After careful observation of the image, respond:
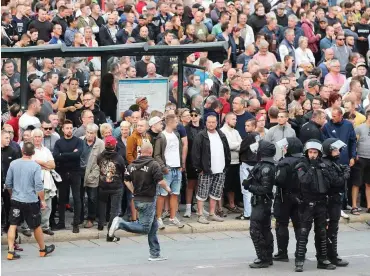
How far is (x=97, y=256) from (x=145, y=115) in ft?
13.6

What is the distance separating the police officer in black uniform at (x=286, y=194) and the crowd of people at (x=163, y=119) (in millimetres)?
62

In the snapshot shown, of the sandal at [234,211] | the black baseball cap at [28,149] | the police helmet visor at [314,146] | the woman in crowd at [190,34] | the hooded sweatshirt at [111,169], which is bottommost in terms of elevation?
the sandal at [234,211]

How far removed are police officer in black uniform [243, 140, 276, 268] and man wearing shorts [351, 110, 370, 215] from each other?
4934 mm

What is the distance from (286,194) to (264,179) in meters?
0.48

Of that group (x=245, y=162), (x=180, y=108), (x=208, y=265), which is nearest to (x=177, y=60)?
(x=180, y=108)

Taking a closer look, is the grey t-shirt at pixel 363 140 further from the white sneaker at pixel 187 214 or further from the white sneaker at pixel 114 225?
the white sneaker at pixel 114 225

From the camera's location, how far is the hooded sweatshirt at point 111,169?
71.6 feet

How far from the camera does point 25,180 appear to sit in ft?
66.8

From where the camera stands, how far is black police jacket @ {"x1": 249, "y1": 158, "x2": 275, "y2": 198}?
1975 cm

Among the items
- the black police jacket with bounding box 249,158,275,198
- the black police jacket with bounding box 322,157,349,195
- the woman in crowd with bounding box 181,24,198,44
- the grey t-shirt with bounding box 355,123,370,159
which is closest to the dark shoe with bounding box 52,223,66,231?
the black police jacket with bounding box 249,158,275,198

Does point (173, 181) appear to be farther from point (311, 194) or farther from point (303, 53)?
point (303, 53)

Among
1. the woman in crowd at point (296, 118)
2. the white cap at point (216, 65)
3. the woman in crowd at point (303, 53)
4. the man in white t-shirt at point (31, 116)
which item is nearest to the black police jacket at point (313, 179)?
the woman in crowd at point (296, 118)

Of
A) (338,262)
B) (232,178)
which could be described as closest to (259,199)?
(338,262)

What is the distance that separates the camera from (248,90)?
26094 millimetres
